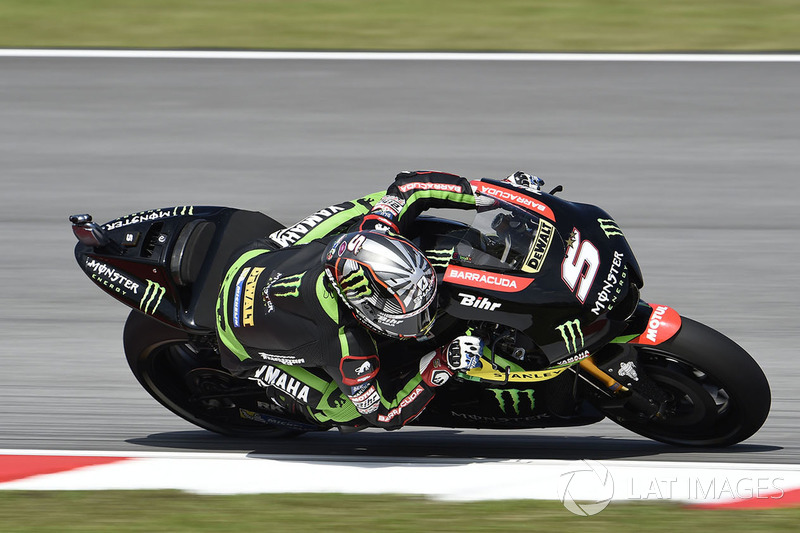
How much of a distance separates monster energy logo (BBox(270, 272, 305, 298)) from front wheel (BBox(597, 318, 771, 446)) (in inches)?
57.7

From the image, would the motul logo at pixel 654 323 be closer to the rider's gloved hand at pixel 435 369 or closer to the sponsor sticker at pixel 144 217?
the rider's gloved hand at pixel 435 369

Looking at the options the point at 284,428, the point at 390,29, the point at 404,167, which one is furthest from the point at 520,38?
the point at 284,428

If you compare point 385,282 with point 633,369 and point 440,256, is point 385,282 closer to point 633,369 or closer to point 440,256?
point 440,256

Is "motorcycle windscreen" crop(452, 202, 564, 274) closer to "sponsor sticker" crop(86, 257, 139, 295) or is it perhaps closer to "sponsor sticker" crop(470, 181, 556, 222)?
"sponsor sticker" crop(470, 181, 556, 222)

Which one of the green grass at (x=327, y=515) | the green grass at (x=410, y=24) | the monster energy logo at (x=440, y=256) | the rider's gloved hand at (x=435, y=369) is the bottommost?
the green grass at (x=327, y=515)

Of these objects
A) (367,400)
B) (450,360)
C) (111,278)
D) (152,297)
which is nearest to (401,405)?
(367,400)

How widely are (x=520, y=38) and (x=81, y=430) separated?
617 centimetres

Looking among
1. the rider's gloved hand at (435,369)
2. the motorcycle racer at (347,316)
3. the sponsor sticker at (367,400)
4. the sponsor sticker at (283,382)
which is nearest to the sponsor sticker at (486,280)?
the motorcycle racer at (347,316)

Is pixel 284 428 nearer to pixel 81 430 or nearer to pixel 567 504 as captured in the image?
pixel 81 430

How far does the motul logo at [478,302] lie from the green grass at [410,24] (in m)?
6.10

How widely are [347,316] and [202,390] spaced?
130 cm

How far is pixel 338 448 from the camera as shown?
5.20 metres

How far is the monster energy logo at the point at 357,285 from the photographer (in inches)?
156

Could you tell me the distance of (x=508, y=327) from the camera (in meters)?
4.23
